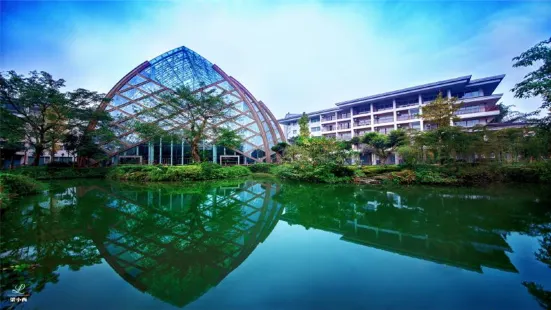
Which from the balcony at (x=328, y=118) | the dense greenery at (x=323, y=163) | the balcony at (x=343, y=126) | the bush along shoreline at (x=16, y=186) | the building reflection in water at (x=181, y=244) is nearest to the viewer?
the building reflection in water at (x=181, y=244)

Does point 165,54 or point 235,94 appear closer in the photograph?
point 165,54

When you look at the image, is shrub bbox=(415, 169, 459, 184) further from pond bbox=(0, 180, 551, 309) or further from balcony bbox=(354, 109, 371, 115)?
balcony bbox=(354, 109, 371, 115)

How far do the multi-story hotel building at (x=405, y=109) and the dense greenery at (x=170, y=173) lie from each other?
17.8 meters

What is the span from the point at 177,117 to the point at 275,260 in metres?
28.1

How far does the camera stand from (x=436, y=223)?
5.19 metres

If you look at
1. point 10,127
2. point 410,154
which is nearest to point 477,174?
point 410,154

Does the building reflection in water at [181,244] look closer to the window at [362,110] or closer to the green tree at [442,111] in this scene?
the green tree at [442,111]

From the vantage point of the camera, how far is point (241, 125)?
32.4 meters

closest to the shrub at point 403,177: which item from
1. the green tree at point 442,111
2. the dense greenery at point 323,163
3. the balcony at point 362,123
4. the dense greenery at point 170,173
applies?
the dense greenery at point 323,163

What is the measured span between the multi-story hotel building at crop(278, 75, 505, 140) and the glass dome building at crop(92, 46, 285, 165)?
42.1 feet

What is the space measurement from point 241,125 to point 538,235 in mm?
30749

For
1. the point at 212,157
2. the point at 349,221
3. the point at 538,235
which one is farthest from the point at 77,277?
the point at 212,157

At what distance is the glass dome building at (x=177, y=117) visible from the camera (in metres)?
27.3

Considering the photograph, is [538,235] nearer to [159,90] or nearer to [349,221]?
[349,221]
